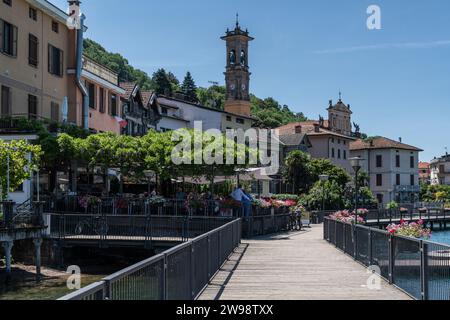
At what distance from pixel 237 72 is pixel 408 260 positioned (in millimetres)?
86819

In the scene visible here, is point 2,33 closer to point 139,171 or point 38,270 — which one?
point 139,171

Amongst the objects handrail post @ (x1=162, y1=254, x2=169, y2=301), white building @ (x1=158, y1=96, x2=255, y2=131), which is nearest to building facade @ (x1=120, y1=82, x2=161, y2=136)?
white building @ (x1=158, y1=96, x2=255, y2=131)

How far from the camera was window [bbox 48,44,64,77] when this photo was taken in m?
37.9

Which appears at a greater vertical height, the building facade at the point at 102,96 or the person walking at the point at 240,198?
the building facade at the point at 102,96

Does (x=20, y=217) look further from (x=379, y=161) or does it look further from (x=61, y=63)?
(x=379, y=161)

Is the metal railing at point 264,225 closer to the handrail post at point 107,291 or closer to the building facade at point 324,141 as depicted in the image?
the handrail post at point 107,291

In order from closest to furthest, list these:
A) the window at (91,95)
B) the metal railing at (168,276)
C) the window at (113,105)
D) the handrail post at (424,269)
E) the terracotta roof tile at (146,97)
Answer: the metal railing at (168,276) → the handrail post at (424,269) → the window at (91,95) → the window at (113,105) → the terracotta roof tile at (146,97)

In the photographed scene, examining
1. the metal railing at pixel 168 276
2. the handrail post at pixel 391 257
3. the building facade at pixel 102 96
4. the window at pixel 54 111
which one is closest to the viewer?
the metal railing at pixel 168 276

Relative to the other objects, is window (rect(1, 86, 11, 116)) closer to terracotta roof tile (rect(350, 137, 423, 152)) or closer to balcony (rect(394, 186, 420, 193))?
terracotta roof tile (rect(350, 137, 423, 152))

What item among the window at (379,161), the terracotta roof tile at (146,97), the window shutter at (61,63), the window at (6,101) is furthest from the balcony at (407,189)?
the window at (6,101)

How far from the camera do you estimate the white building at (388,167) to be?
96938 mm

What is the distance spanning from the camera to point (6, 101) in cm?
3291

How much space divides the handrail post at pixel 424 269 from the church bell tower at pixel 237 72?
85.2 metres

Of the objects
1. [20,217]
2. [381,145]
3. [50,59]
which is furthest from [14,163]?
[381,145]
